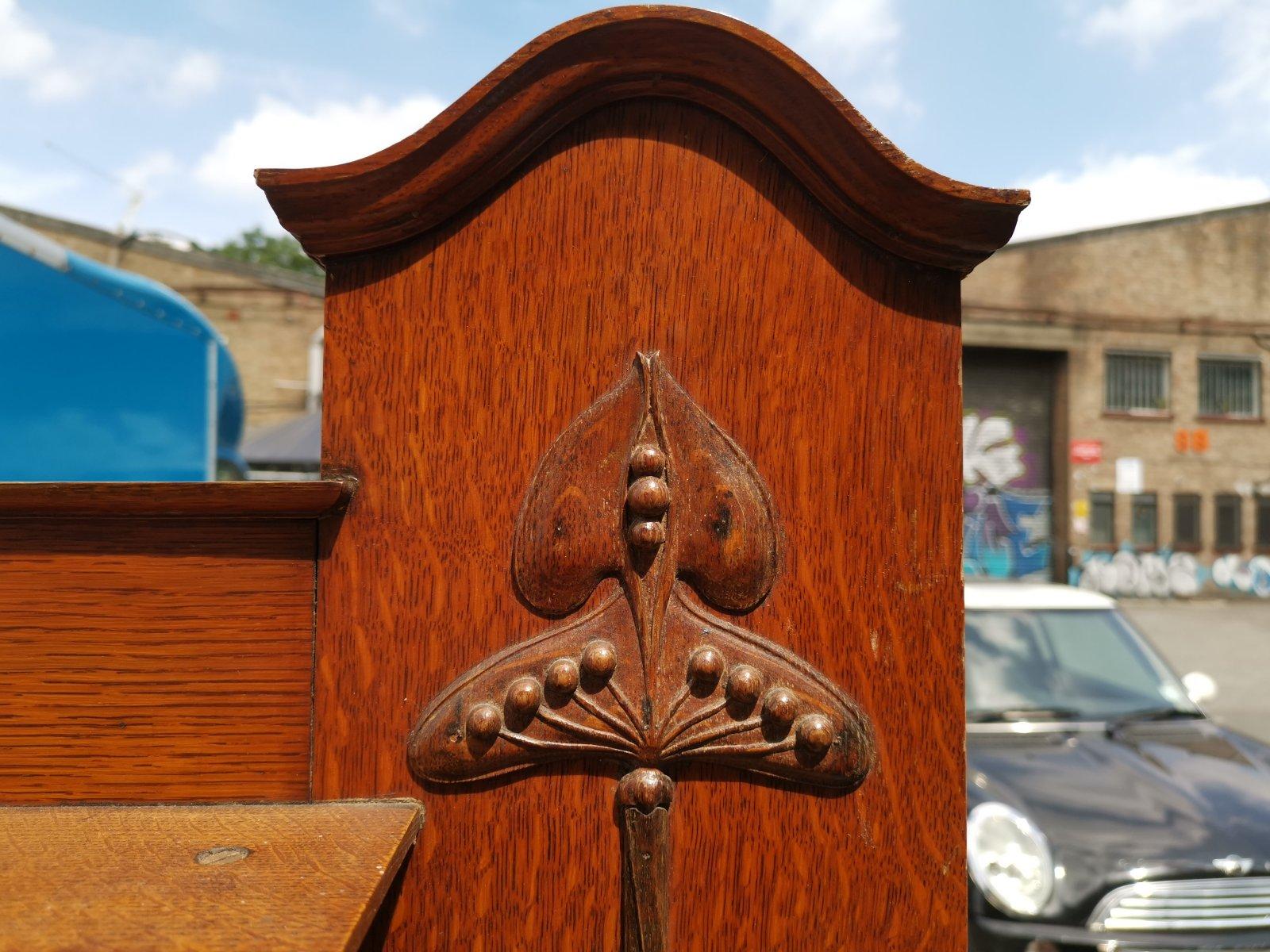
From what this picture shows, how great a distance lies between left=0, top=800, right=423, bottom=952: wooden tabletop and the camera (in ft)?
2.21

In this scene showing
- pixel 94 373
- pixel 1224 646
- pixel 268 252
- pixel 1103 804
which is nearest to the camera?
pixel 1103 804

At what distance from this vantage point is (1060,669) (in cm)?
316

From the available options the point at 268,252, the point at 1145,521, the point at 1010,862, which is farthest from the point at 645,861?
the point at 268,252

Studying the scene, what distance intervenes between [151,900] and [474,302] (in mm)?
649

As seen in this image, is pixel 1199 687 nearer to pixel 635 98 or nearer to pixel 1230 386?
pixel 635 98

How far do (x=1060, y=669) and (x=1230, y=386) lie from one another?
16760 mm

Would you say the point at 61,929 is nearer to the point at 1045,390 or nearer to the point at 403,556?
the point at 403,556

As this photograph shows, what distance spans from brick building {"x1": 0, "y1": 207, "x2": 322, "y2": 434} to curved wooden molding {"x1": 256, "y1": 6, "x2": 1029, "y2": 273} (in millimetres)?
15542

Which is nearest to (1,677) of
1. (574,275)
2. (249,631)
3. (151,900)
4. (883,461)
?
(249,631)

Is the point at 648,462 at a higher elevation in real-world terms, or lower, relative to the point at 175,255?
lower

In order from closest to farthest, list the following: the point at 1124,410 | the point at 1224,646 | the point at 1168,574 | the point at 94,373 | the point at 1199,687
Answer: the point at 94,373, the point at 1199,687, the point at 1224,646, the point at 1168,574, the point at 1124,410

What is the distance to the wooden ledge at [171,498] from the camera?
94 cm

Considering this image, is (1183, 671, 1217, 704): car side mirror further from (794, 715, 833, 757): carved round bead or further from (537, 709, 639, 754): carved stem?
(537, 709, 639, 754): carved stem

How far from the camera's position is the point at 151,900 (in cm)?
72
